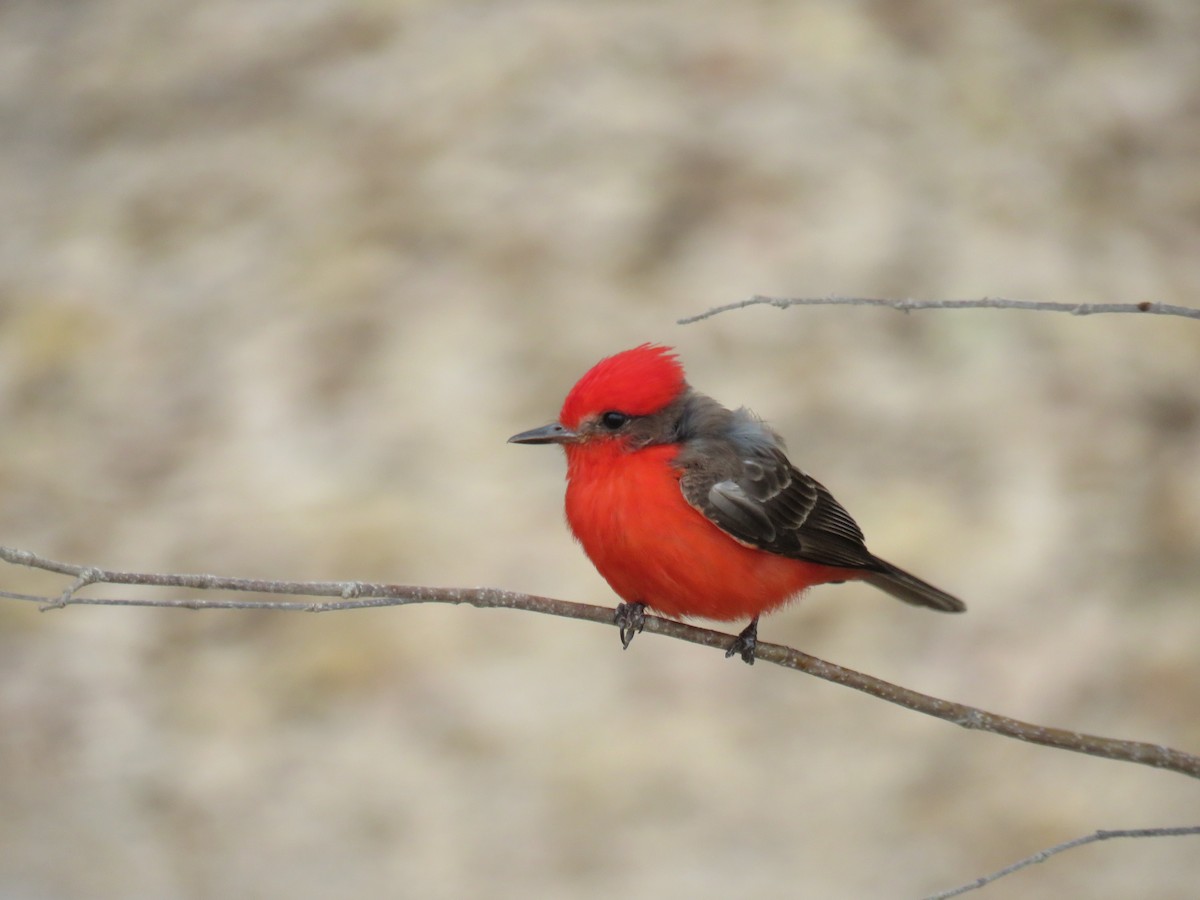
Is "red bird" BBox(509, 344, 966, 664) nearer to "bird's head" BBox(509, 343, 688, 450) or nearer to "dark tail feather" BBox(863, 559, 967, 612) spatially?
"bird's head" BBox(509, 343, 688, 450)

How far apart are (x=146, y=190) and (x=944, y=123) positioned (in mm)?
4984

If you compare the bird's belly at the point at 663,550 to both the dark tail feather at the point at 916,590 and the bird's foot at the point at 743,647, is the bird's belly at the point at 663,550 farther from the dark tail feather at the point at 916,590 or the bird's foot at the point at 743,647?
the dark tail feather at the point at 916,590

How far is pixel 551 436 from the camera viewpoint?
12.7 ft

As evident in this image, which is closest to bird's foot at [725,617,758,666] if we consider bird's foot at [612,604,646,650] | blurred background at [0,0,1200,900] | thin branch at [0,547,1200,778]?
bird's foot at [612,604,646,650]

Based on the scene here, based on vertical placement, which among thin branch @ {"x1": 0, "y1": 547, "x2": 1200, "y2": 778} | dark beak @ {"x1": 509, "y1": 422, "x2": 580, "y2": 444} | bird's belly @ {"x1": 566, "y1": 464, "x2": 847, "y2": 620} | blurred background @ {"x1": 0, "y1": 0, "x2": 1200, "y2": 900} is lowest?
thin branch @ {"x1": 0, "y1": 547, "x2": 1200, "y2": 778}

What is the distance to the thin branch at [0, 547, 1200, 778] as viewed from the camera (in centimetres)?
246

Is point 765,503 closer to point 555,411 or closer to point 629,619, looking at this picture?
point 629,619

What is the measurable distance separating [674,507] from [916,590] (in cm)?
91

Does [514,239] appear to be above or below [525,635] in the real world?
above

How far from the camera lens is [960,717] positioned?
271 centimetres

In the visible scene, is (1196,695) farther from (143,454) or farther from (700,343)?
(143,454)

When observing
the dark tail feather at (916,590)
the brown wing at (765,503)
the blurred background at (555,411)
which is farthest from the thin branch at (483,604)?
the blurred background at (555,411)

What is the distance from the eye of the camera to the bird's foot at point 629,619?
348cm

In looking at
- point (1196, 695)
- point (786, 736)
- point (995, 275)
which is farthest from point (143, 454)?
point (1196, 695)
